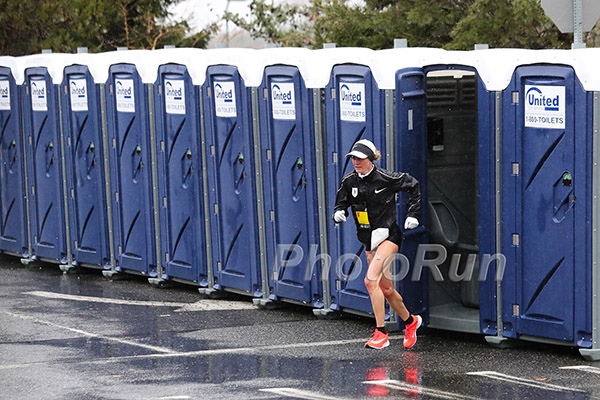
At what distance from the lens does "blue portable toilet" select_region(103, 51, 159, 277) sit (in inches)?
491

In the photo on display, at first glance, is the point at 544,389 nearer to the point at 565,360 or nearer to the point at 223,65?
the point at 565,360

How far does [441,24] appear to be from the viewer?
18.0 m

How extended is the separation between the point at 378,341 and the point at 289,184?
80.8 inches

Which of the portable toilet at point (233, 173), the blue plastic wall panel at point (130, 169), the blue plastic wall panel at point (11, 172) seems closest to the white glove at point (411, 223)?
the portable toilet at point (233, 173)

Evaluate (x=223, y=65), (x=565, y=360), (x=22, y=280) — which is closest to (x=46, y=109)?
(x=22, y=280)

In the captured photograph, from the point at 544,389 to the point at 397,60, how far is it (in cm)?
299

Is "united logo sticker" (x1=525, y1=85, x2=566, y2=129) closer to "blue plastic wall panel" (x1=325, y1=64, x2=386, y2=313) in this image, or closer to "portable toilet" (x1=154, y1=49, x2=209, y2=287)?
"blue plastic wall panel" (x1=325, y1=64, x2=386, y2=313)

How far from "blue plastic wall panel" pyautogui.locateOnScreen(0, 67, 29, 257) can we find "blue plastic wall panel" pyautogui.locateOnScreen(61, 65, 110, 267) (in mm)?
959

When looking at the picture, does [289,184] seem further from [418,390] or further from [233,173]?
[418,390]

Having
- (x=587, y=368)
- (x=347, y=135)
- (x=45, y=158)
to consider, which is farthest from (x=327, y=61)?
(x=45, y=158)

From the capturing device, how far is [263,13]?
84.3ft

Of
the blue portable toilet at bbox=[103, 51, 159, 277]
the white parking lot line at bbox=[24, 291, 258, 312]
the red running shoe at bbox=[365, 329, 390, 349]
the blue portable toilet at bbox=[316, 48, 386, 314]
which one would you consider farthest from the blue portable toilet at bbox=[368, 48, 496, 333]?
the blue portable toilet at bbox=[103, 51, 159, 277]

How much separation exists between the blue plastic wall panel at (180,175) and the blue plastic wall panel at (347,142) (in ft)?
6.03

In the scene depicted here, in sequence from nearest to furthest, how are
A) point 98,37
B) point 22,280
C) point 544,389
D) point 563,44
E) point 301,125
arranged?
point 544,389
point 301,125
point 22,280
point 563,44
point 98,37
